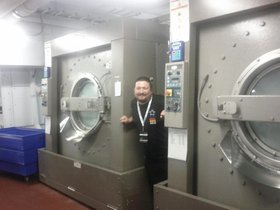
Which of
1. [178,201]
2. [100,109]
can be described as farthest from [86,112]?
[178,201]

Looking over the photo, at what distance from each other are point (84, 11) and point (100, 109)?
2453 mm

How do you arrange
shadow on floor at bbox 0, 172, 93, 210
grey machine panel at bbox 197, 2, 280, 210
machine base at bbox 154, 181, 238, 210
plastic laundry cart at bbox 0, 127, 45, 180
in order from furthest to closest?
plastic laundry cart at bbox 0, 127, 45, 180 → shadow on floor at bbox 0, 172, 93, 210 → machine base at bbox 154, 181, 238, 210 → grey machine panel at bbox 197, 2, 280, 210

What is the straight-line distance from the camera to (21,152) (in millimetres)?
4336

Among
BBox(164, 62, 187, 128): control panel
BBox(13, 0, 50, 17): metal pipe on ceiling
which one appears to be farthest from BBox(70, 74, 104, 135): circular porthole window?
BBox(164, 62, 187, 128): control panel

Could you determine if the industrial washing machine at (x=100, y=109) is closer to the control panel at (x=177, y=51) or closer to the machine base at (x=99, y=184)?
the machine base at (x=99, y=184)

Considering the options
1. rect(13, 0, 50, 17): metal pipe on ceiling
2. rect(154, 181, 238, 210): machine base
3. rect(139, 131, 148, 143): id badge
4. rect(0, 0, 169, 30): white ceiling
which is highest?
rect(0, 0, 169, 30): white ceiling

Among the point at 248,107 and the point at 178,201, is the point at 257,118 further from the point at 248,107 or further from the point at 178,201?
the point at 178,201

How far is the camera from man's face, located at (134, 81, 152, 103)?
9.64 ft

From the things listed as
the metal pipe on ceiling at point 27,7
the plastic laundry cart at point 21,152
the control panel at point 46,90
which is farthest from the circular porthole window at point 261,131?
the plastic laundry cart at point 21,152

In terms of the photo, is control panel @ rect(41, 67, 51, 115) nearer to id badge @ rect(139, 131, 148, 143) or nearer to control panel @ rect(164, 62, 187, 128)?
id badge @ rect(139, 131, 148, 143)

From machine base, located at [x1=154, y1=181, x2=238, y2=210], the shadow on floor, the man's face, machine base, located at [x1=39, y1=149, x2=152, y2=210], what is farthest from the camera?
the shadow on floor

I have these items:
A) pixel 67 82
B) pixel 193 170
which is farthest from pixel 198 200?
pixel 67 82

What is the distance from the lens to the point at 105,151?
3453 millimetres

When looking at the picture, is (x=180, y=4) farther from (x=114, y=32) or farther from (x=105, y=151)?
(x=105, y=151)
